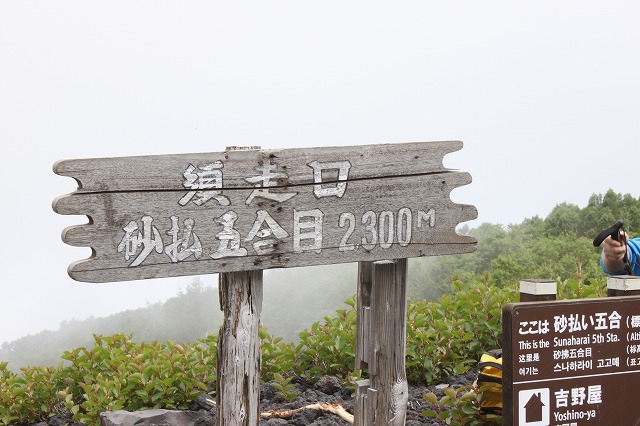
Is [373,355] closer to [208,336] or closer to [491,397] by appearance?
[491,397]

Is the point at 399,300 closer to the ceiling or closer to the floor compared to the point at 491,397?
closer to the ceiling

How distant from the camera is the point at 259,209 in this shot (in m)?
4.82

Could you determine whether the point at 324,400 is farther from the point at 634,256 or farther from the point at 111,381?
the point at 634,256

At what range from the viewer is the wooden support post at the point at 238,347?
4898 millimetres

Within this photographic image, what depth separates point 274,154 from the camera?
191 inches

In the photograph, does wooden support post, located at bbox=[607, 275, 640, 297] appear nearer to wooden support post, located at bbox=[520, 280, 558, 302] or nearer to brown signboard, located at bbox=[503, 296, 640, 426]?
brown signboard, located at bbox=[503, 296, 640, 426]

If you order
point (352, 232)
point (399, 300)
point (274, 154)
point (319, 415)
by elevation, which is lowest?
point (319, 415)

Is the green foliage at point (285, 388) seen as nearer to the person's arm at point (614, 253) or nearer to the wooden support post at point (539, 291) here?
the wooden support post at point (539, 291)

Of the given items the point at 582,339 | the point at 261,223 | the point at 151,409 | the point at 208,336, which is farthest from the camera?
the point at 208,336

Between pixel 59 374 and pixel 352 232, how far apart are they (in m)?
2.78

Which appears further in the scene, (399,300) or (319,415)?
(319,415)

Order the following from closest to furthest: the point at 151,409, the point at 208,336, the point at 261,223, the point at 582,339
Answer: the point at 261,223 → the point at 582,339 → the point at 151,409 → the point at 208,336

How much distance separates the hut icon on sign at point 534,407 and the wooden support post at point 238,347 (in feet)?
4.99

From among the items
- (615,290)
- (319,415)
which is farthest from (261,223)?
(615,290)
